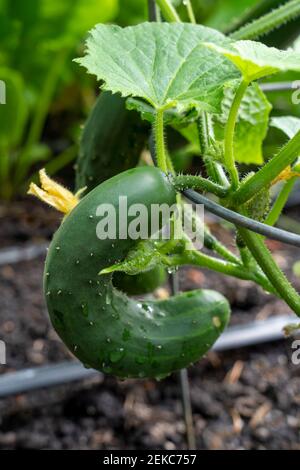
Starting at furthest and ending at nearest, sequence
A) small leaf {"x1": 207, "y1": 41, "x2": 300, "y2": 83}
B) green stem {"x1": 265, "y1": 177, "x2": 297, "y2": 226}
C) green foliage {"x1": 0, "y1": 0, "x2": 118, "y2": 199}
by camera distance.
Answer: green foliage {"x1": 0, "y1": 0, "x2": 118, "y2": 199}
green stem {"x1": 265, "y1": 177, "x2": 297, "y2": 226}
small leaf {"x1": 207, "y1": 41, "x2": 300, "y2": 83}

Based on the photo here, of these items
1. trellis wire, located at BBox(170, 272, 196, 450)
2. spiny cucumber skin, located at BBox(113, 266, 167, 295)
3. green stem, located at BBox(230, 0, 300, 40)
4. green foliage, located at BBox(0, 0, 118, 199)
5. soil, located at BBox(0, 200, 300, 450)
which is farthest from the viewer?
green foliage, located at BBox(0, 0, 118, 199)

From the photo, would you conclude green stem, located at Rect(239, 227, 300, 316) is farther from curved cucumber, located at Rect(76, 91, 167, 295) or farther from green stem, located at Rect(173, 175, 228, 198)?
curved cucumber, located at Rect(76, 91, 167, 295)

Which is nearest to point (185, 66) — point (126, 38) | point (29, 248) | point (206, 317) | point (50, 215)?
point (126, 38)

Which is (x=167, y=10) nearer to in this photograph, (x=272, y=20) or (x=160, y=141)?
(x=272, y=20)

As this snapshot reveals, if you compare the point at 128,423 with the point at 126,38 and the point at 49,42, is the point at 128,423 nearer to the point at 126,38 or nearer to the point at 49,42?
the point at 126,38

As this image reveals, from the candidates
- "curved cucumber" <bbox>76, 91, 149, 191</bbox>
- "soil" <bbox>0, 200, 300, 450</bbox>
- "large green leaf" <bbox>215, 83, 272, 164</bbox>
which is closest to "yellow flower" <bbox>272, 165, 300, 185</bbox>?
"large green leaf" <bbox>215, 83, 272, 164</bbox>

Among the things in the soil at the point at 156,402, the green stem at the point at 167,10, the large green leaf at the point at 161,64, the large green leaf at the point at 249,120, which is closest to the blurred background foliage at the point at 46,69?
the soil at the point at 156,402
